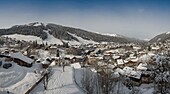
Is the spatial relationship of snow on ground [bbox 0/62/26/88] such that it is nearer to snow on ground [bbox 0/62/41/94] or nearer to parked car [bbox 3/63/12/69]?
snow on ground [bbox 0/62/41/94]

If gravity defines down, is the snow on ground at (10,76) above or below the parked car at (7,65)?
below

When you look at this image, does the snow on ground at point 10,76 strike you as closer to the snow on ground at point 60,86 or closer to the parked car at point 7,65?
the parked car at point 7,65

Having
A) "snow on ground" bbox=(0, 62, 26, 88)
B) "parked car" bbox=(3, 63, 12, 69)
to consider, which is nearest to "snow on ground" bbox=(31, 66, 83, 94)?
"snow on ground" bbox=(0, 62, 26, 88)

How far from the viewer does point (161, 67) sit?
69.8ft

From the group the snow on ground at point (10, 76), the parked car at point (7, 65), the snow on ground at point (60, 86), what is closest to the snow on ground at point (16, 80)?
the snow on ground at point (10, 76)

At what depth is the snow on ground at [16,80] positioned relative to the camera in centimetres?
3356

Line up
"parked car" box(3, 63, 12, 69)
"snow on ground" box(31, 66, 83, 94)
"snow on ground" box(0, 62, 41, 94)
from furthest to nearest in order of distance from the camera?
"parked car" box(3, 63, 12, 69) < "snow on ground" box(0, 62, 41, 94) < "snow on ground" box(31, 66, 83, 94)

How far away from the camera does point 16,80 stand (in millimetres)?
38875

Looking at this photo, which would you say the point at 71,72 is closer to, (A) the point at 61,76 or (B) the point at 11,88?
(A) the point at 61,76

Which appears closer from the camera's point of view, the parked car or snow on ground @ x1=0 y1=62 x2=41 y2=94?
snow on ground @ x1=0 y1=62 x2=41 y2=94

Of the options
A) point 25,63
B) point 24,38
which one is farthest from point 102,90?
point 24,38

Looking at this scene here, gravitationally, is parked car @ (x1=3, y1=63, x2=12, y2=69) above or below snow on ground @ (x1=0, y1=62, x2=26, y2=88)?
above

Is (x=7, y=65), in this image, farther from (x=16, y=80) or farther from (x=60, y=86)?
(x=60, y=86)

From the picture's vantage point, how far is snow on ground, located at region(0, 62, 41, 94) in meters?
33.6
